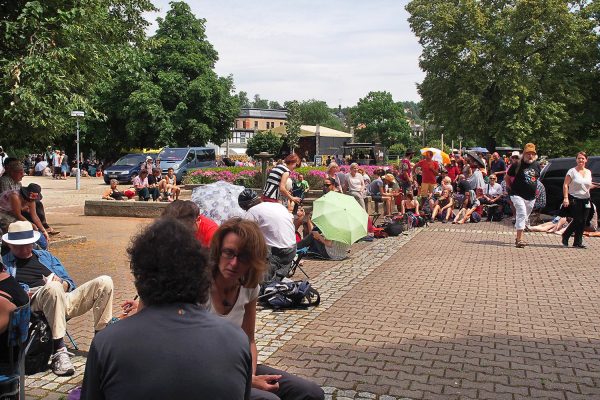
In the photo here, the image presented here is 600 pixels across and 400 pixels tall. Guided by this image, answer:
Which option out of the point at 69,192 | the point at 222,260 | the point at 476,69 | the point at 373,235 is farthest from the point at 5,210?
the point at 476,69

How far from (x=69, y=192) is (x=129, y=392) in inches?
1014

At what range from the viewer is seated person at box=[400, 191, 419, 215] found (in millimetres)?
Result: 15562

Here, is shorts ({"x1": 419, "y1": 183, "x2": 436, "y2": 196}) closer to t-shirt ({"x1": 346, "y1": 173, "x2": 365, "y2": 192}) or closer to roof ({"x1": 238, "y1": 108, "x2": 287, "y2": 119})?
t-shirt ({"x1": 346, "y1": 173, "x2": 365, "y2": 192})

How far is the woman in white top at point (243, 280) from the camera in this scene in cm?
327

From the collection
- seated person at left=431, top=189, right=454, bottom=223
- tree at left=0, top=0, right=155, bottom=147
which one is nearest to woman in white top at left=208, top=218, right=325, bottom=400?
tree at left=0, top=0, right=155, bottom=147

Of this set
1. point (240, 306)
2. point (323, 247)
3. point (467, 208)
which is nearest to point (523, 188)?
point (323, 247)

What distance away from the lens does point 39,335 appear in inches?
168

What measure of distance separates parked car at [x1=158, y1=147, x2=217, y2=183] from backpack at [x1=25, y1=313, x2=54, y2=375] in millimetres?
24486

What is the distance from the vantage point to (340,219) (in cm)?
911

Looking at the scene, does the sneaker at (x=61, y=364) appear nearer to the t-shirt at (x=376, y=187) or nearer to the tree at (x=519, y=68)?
the t-shirt at (x=376, y=187)

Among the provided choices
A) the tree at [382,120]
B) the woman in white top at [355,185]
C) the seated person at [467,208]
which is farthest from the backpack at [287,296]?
the tree at [382,120]

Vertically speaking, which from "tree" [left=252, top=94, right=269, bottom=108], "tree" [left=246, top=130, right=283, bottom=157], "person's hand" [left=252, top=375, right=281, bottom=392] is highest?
"tree" [left=252, top=94, right=269, bottom=108]

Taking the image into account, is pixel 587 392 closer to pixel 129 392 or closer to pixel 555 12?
pixel 129 392

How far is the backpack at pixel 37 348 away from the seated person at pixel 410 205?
39.2ft
